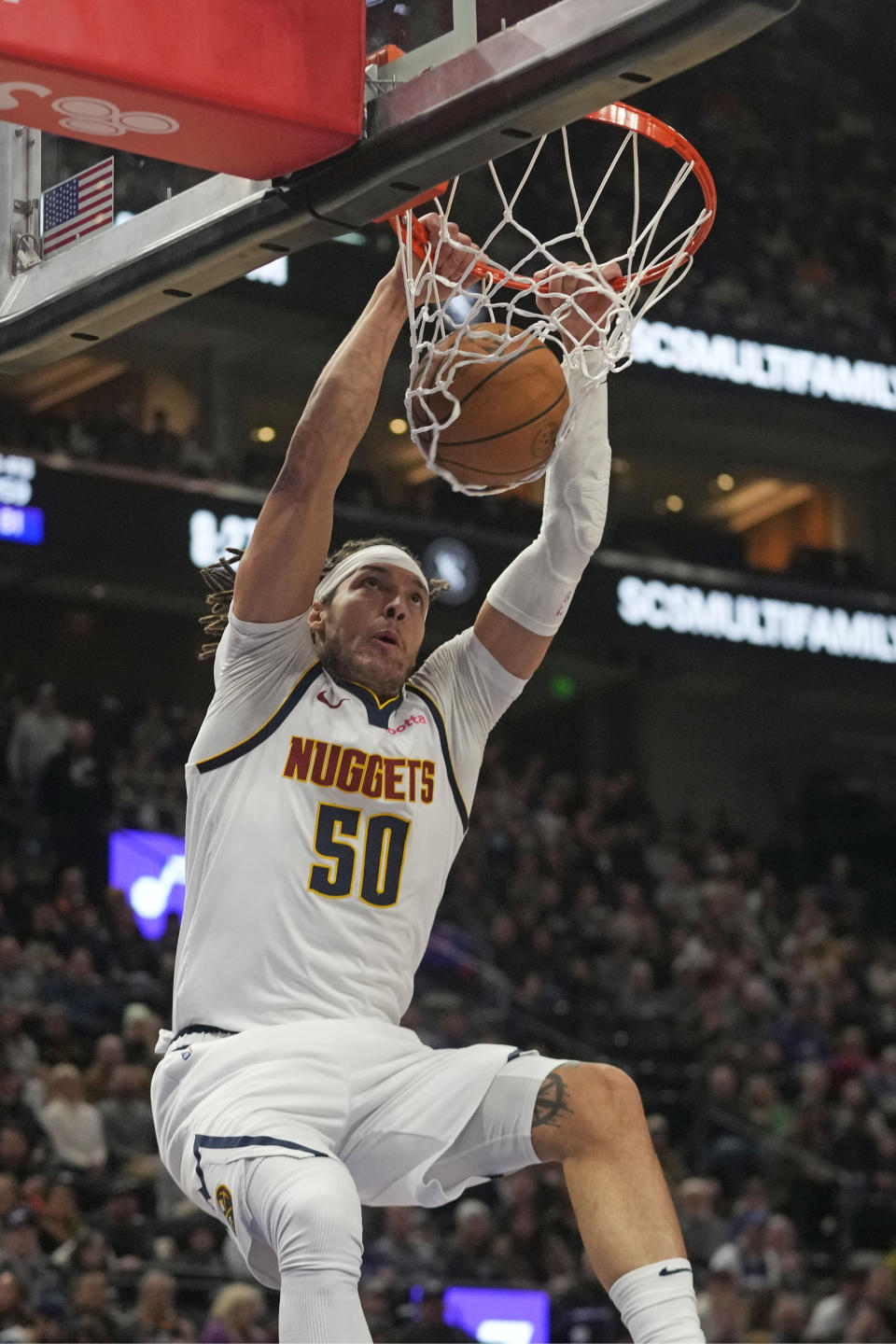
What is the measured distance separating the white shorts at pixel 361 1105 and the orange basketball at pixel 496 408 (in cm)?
130

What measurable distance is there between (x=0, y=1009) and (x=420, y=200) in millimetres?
7754

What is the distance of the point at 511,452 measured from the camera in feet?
14.1

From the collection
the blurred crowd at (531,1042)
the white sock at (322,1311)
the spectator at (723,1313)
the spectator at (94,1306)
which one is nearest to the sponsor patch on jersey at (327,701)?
the white sock at (322,1311)

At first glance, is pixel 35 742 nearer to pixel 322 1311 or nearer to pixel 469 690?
pixel 469 690

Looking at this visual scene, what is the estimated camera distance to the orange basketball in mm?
4277

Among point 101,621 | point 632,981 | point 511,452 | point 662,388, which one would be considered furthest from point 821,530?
point 511,452

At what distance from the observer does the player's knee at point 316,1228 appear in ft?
11.6

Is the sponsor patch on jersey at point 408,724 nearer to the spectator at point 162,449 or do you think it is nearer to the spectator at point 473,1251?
the spectator at point 473,1251

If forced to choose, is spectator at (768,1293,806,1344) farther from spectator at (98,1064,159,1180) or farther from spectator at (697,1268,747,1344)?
spectator at (98,1064,159,1180)

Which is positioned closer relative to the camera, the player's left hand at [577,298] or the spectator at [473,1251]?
the player's left hand at [577,298]

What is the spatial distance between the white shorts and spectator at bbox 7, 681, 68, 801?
10622 millimetres

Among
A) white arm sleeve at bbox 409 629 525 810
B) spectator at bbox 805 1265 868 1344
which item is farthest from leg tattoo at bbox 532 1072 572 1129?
spectator at bbox 805 1265 868 1344

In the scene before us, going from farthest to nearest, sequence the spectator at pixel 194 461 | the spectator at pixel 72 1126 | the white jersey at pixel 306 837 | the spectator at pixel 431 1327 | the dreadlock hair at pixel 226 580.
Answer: the spectator at pixel 194 461 → the spectator at pixel 72 1126 → the spectator at pixel 431 1327 → the dreadlock hair at pixel 226 580 → the white jersey at pixel 306 837

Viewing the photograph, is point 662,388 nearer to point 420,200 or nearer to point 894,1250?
point 894,1250
